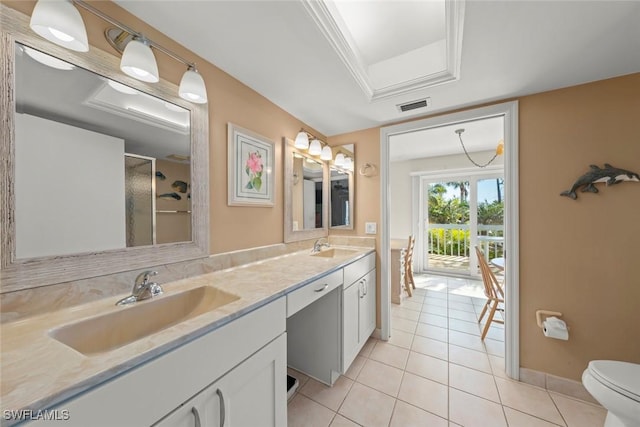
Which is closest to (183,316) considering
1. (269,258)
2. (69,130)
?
(269,258)

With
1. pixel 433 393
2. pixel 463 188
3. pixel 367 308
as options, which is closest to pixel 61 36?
pixel 367 308

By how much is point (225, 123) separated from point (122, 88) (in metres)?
0.53

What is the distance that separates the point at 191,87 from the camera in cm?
112

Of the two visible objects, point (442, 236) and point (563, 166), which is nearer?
point (563, 166)

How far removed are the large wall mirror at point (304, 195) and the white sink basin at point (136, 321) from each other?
900 millimetres

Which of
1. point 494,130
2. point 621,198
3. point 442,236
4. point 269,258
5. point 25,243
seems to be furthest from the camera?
point 442,236

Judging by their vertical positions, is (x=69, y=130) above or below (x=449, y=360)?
above

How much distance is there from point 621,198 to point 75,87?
3.08 metres

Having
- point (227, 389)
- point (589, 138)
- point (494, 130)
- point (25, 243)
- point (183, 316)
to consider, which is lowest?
point (227, 389)

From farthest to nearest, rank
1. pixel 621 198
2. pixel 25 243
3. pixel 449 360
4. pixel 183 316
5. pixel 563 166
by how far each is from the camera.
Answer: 1. pixel 449 360
2. pixel 563 166
3. pixel 621 198
4. pixel 183 316
5. pixel 25 243

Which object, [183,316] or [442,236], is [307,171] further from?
[442,236]

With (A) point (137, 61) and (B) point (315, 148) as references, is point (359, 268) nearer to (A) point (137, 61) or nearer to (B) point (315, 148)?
(B) point (315, 148)

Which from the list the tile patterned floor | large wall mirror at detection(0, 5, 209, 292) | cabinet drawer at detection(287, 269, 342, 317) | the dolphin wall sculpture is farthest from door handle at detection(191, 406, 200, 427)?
the dolphin wall sculpture

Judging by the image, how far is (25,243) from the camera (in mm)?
771
